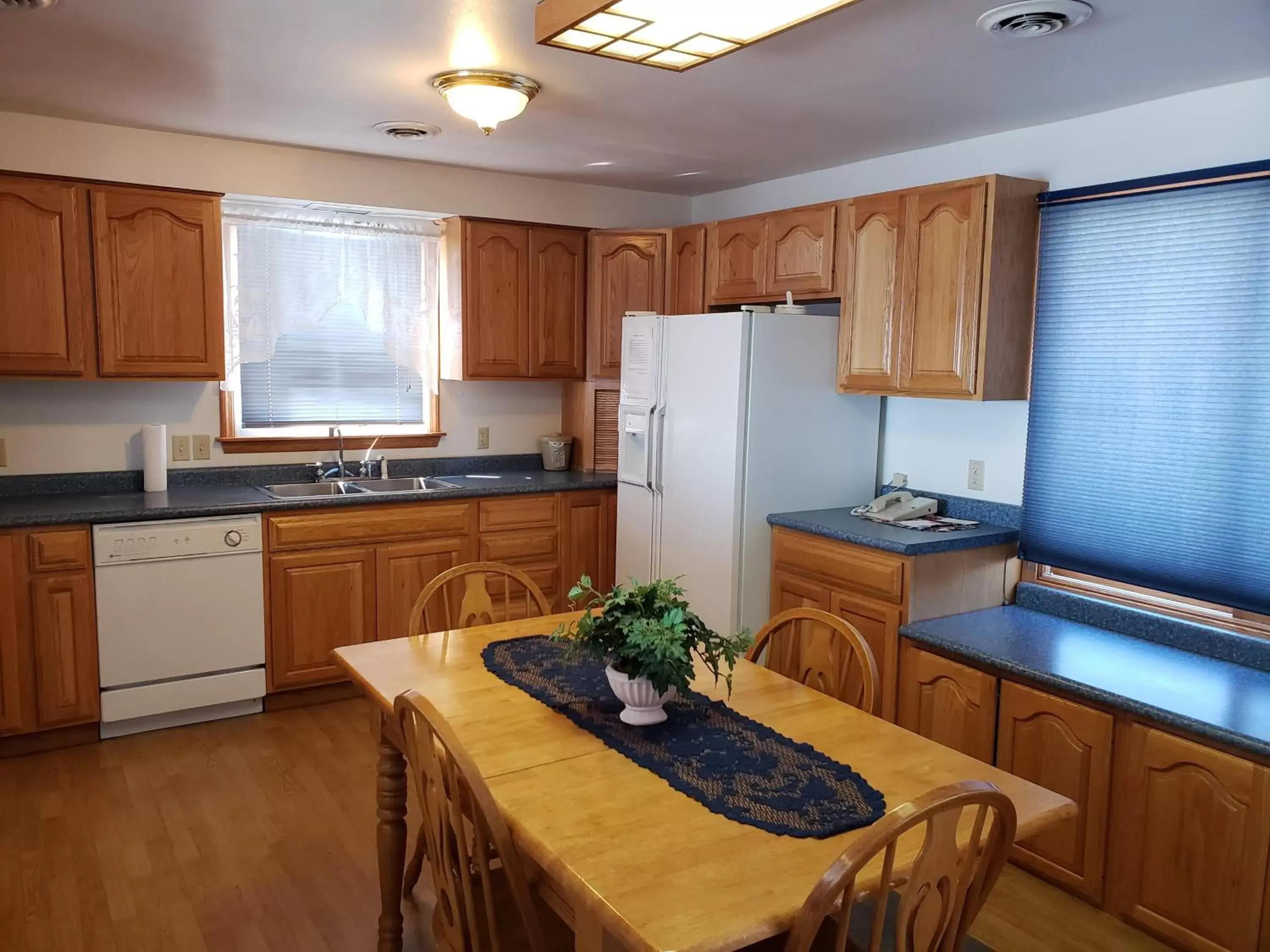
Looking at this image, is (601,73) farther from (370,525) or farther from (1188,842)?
(1188,842)

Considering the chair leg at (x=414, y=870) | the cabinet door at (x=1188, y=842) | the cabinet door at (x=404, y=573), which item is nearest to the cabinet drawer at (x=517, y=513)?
the cabinet door at (x=404, y=573)

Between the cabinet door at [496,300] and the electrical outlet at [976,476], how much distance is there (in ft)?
7.05

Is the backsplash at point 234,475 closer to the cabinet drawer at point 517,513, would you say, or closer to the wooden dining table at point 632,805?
the cabinet drawer at point 517,513

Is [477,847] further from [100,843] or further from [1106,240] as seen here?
[1106,240]

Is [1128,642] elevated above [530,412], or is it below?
below

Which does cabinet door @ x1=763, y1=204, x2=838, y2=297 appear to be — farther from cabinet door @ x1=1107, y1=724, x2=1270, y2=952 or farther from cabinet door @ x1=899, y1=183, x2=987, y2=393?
cabinet door @ x1=1107, y1=724, x2=1270, y2=952

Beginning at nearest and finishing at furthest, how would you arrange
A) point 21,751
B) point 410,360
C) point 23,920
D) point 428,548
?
point 23,920
point 21,751
point 428,548
point 410,360

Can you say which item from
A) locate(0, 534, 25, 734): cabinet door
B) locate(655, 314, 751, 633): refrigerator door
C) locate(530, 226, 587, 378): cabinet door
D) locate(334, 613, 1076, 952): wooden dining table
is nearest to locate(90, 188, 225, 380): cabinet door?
locate(0, 534, 25, 734): cabinet door

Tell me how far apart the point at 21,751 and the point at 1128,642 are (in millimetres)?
3836

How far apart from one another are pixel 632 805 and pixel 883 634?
1905 mm

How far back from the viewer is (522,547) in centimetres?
440

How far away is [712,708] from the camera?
2.04 metres

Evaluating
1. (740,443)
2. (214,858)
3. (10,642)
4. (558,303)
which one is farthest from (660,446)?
(10,642)

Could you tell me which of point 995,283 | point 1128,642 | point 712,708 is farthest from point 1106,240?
point 712,708
